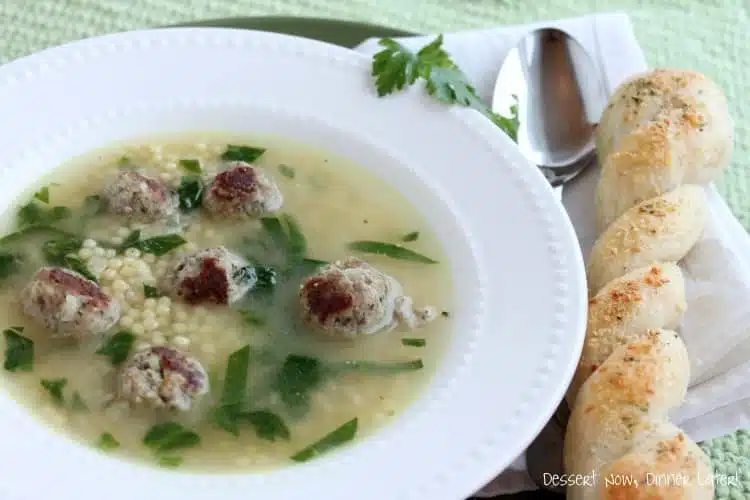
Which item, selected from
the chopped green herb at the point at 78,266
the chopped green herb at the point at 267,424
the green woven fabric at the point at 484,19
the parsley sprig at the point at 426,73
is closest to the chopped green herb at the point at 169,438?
the chopped green herb at the point at 267,424

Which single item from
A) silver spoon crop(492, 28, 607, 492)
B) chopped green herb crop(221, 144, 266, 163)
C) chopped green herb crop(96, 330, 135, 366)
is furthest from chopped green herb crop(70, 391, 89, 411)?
silver spoon crop(492, 28, 607, 492)

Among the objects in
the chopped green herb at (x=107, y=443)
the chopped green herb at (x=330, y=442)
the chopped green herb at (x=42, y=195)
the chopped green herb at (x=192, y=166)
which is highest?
the chopped green herb at (x=192, y=166)

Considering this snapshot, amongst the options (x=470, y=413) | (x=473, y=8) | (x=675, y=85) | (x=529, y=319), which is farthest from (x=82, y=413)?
(x=473, y=8)

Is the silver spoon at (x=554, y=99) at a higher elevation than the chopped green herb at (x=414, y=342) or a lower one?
higher

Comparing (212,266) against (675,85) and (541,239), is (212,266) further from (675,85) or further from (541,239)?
(675,85)

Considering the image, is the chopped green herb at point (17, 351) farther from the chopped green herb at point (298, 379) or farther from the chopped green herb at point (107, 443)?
the chopped green herb at point (298, 379)

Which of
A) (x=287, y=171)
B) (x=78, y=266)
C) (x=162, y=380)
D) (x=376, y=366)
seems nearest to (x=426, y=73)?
(x=287, y=171)

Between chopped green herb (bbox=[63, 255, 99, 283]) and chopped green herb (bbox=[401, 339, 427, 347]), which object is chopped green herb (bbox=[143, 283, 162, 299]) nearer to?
chopped green herb (bbox=[63, 255, 99, 283])
